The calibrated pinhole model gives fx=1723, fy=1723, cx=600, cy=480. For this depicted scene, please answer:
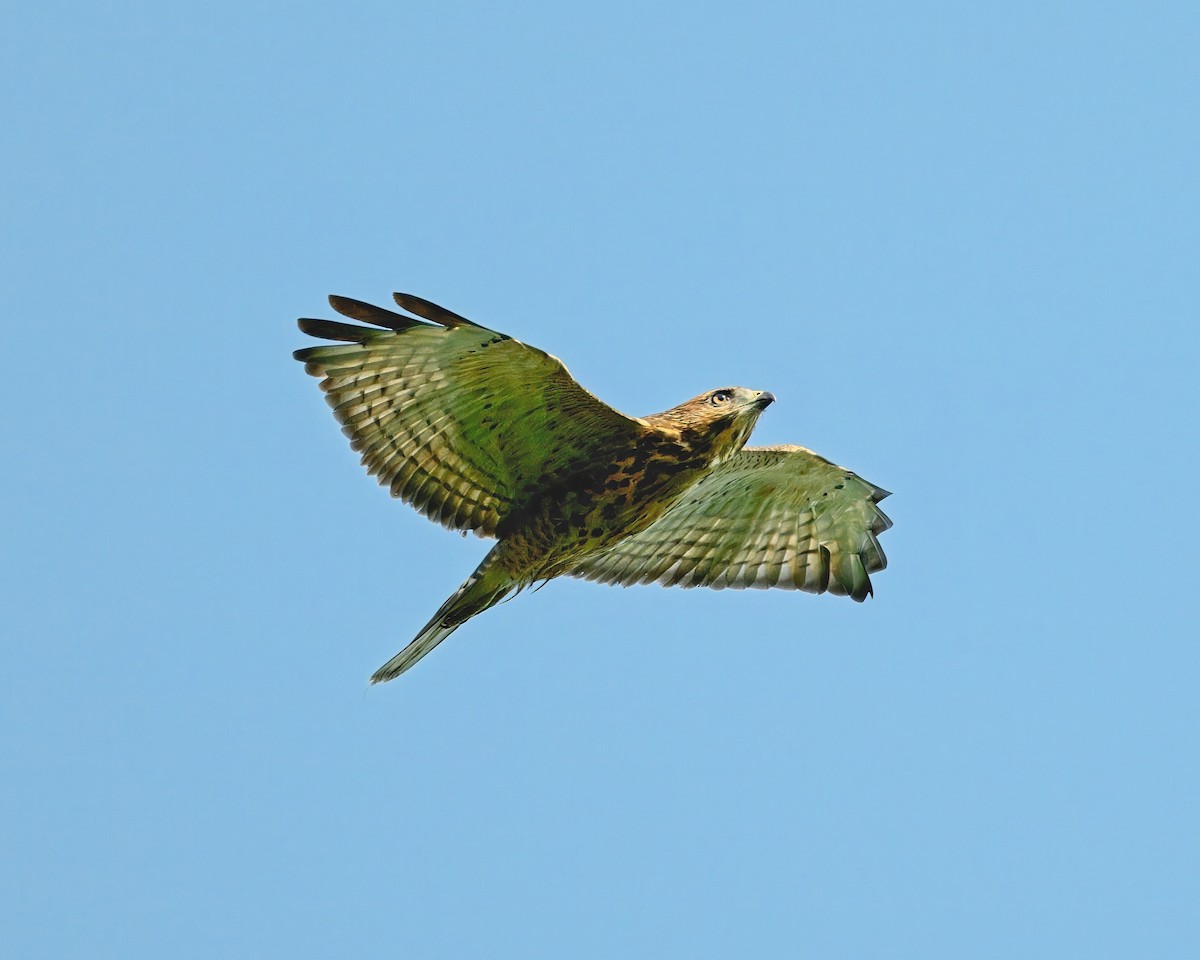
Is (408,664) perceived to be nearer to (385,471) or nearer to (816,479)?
(385,471)

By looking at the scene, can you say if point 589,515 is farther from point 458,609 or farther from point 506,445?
point 458,609

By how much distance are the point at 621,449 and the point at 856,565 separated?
2802mm

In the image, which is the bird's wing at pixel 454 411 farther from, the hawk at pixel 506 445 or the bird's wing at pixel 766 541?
the bird's wing at pixel 766 541

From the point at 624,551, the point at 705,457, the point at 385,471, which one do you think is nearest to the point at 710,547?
the point at 624,551

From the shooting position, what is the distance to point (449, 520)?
11453 millimetres

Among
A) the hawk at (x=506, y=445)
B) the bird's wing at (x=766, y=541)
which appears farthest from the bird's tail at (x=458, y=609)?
the bird's wing at (x=766, y=541)

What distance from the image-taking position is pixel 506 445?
442 inches

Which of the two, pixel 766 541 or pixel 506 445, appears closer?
pixel 506 445

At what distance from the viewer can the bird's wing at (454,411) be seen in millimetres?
10438

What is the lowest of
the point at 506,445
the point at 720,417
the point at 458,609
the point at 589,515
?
the point at 458,609

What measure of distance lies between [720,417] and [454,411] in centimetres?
171

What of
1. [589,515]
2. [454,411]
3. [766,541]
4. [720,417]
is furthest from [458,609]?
[766,541]

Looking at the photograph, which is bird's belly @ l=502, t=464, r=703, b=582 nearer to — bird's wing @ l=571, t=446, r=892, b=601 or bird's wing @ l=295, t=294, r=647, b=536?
bird's wing @ l=295, t=294, r=647, b=536

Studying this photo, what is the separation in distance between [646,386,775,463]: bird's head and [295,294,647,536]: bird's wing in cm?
31
